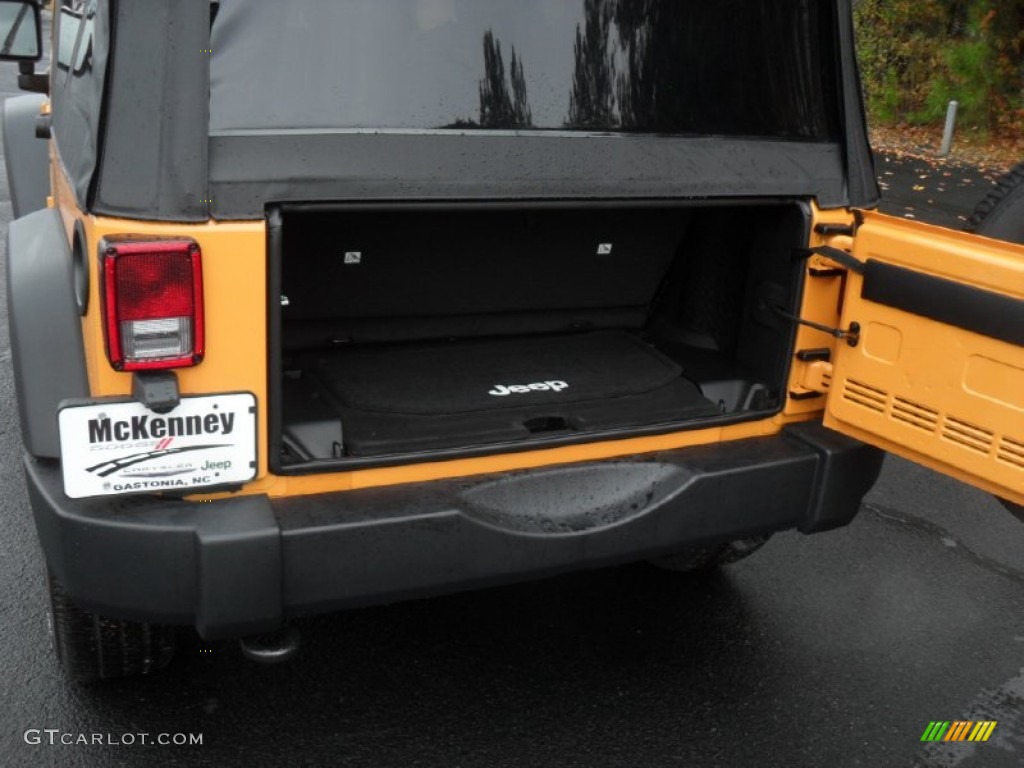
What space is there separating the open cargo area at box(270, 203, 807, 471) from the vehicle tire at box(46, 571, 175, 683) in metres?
0.66

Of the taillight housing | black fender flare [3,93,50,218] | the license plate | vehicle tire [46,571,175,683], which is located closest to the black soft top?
the taillight housing

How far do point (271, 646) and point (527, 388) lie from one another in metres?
0.98

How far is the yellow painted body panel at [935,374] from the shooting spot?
2383 millimetres

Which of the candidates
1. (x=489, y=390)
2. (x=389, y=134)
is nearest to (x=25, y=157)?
(x=489, y=390)

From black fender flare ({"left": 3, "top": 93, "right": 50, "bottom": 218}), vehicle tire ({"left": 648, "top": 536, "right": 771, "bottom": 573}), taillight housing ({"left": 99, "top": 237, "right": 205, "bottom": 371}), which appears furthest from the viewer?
black fender flare ({"left": 3, "top": 93, "right": 50, "bottom": 218})

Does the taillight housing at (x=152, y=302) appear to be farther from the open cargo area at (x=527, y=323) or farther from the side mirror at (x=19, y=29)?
the side mirror at (x=19, y=29)

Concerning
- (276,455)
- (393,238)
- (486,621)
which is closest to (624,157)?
(393,238)

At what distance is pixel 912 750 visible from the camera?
282 centimetres

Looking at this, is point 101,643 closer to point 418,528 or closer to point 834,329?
point 418,528

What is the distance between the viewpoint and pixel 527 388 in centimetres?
296

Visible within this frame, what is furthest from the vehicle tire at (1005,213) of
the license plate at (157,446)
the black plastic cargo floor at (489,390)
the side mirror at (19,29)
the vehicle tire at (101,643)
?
the side mirror at (19,29)

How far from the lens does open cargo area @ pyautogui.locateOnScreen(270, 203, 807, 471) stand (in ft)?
8.96

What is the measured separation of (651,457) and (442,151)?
3.00 feet

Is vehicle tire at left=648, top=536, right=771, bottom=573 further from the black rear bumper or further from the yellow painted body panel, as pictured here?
the yellow painted body panel
